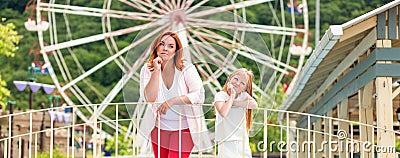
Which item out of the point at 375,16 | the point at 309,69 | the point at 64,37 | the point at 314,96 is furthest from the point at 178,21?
the point at 64,37

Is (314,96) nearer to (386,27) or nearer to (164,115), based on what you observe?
(386,27)

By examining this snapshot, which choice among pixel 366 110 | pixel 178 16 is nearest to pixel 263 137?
pixel 178 16

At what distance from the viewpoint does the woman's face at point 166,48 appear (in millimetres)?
6754

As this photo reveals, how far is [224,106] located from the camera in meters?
6.83

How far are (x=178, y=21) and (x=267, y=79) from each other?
1126 cm

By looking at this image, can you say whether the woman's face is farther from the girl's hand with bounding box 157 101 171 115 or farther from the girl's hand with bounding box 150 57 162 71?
the girl's hand with bounding box 157 101 171 115

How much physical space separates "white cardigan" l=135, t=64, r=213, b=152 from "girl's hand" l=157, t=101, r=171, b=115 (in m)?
0.04

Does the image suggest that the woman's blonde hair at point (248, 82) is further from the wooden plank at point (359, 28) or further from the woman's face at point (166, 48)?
the wooden plank at point (359, 28)

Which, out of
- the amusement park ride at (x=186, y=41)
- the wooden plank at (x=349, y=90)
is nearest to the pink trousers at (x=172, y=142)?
the amusement park ride at (x=186, y=41)

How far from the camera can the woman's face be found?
22.2 ft

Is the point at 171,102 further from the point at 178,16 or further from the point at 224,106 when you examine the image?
the point at 178,16

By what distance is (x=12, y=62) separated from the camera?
136 ft

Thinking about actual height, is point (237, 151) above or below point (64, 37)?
below

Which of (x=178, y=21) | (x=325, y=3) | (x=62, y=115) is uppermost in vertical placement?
(x=325, y=3)
